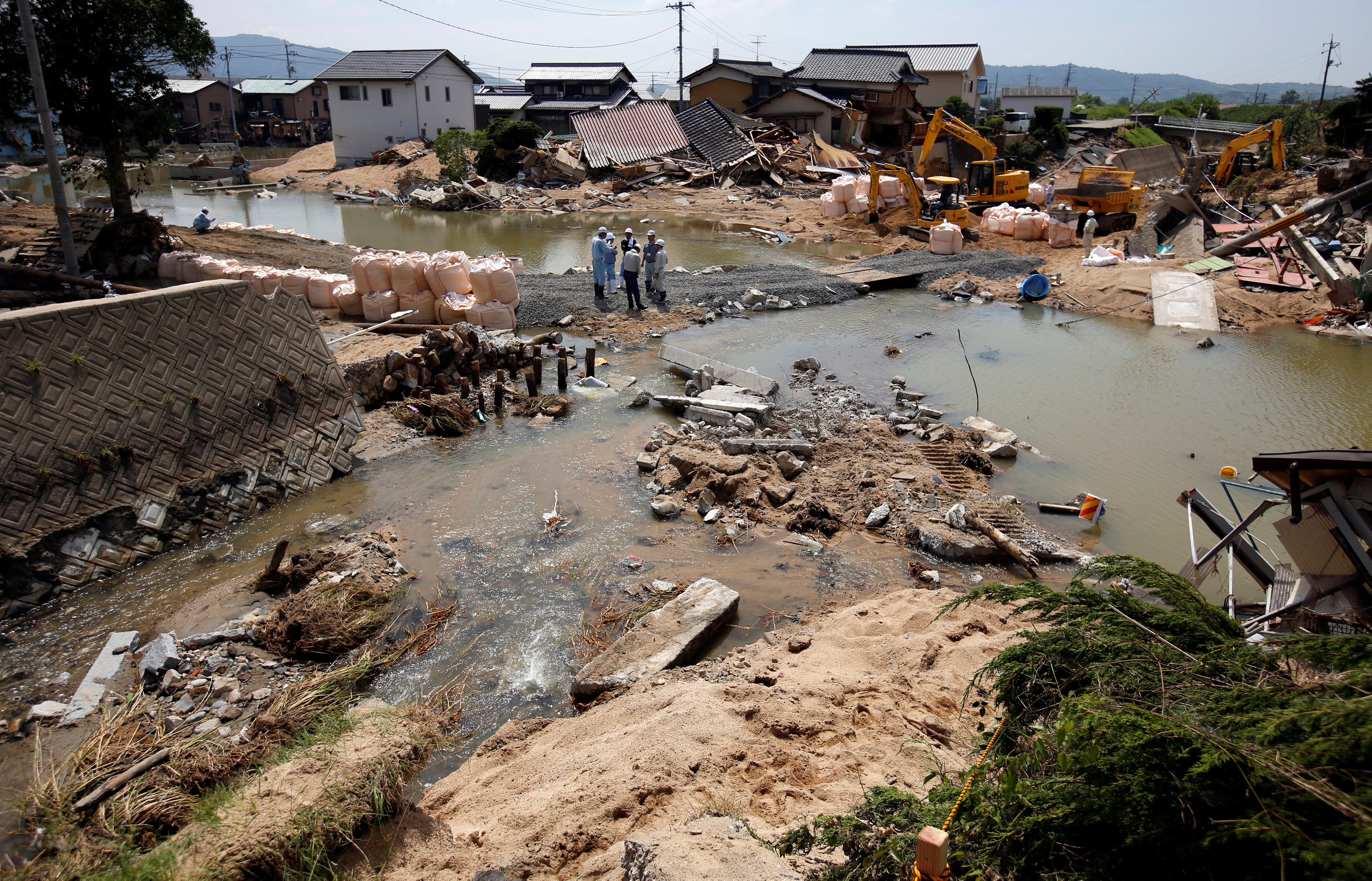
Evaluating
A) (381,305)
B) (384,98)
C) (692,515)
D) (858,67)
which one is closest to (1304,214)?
(692,515)

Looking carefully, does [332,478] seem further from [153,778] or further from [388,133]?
[388,133]

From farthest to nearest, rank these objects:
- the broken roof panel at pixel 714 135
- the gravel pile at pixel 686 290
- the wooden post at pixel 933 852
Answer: the broken roof panel at pixel 714 135, the gravel pile at pixel 686 290, the wooden post at pixel 933 852

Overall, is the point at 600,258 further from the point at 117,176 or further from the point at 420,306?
the point at 117,176

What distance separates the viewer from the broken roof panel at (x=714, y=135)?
32.3 meters

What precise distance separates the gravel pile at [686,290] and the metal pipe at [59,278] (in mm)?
6052

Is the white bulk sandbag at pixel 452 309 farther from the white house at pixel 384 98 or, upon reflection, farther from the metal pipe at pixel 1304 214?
the white house at pixel 384 98

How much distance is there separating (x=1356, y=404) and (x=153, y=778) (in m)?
14.7

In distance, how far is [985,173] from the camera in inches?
926

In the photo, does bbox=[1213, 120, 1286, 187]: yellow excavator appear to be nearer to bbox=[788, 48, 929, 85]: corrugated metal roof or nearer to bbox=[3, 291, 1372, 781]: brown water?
bbox=[3, 291, 1372, 781]: brown water

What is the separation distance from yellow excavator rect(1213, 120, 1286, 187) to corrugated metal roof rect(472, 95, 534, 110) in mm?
34362

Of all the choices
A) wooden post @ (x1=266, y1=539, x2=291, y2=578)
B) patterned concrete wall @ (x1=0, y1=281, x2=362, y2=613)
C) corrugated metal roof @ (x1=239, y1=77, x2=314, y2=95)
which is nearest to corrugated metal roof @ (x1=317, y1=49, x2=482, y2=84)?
corrugated metal roof @ (x1=239, y1=77, x2=314, y2=95)

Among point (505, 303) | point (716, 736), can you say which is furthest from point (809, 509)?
point (505, 303)

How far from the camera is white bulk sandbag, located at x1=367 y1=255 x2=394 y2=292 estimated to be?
12719mm

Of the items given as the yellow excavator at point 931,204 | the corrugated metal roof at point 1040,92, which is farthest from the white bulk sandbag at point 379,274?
the corrugated metal roof at point 1040,92
